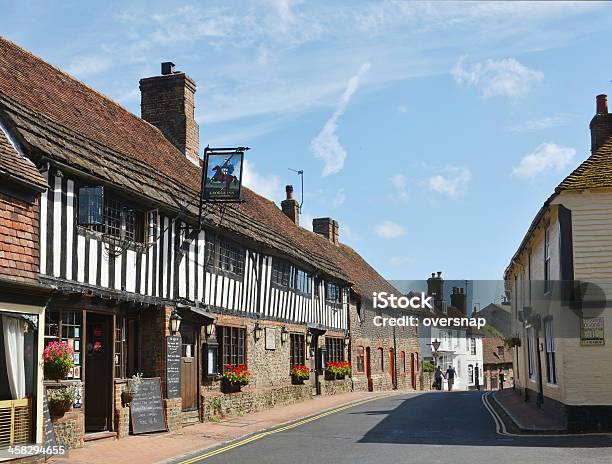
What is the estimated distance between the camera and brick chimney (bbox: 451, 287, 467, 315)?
229ft

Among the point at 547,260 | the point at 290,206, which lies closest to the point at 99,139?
the point at 547,260

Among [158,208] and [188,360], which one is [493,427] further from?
[158,208]

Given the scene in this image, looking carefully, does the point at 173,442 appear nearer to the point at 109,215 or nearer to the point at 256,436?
the point at 256,436

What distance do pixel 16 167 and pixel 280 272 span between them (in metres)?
15.6

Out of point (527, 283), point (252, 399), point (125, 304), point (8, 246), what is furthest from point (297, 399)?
point (8, 246)

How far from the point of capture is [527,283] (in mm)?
26391

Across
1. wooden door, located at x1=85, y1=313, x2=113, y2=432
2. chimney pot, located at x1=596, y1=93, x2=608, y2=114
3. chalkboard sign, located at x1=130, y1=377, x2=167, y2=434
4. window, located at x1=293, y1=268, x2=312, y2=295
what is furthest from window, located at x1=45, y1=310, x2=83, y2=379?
chimney pot, located at x1=596, y1=93, x2=608, y2=114

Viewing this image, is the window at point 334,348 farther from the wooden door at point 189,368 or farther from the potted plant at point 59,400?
the potted plant at point 59,400

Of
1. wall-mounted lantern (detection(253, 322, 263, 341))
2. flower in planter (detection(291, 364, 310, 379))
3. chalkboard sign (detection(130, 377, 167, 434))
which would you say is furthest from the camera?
flower in planter (detection(291, 364, 310, 379))

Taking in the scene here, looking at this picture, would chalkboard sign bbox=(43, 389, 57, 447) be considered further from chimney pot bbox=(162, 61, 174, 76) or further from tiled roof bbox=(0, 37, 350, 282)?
chimney pot bbox=(162, 61, 174, 76)

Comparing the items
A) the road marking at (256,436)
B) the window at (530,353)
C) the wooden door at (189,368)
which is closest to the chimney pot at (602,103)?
the window at (530,353)

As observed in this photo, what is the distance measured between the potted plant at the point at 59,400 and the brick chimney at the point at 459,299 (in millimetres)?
Answer: 57928

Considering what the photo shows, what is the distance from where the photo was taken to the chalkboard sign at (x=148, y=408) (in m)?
16.9

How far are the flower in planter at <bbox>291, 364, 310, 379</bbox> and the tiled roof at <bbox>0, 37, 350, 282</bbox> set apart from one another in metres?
3.87
